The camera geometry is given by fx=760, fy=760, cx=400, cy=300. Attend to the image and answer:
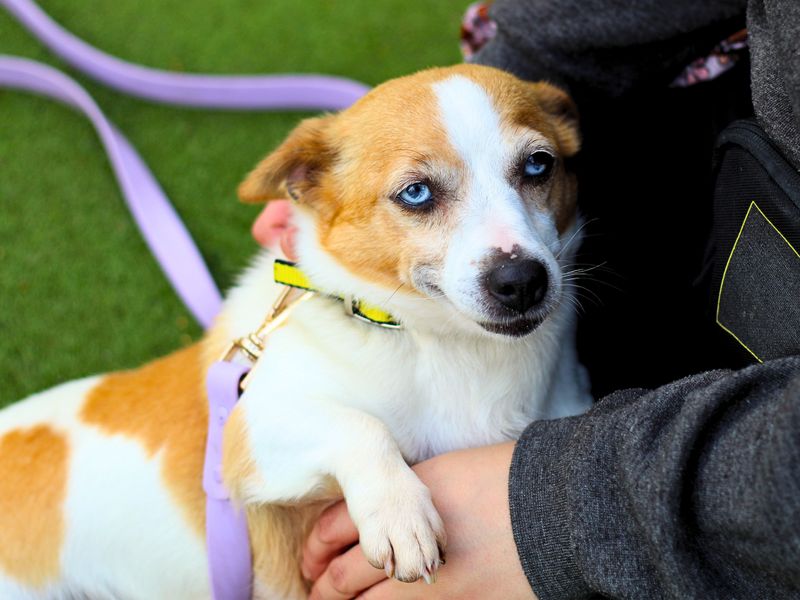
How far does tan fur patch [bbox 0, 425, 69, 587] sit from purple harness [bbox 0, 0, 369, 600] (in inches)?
15.7

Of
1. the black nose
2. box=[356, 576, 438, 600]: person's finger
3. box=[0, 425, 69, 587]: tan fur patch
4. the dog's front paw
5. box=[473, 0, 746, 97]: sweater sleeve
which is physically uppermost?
box=[473, 0, 746, 97]: sweater sleeve

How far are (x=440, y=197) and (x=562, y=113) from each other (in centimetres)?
53

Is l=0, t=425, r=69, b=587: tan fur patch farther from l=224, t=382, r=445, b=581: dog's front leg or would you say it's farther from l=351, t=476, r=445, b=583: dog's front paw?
l=351, t=476, r=445, b=583: dog's front paw

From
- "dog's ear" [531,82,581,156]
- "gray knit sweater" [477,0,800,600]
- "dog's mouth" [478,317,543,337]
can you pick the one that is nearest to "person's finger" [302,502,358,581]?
"gray knit sweater" [477,0,800,600]

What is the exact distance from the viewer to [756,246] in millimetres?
1509

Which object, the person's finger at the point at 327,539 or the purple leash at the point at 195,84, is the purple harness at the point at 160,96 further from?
the person's finger at the point at 327,539

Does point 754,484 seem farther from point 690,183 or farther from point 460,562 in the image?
point 690,183

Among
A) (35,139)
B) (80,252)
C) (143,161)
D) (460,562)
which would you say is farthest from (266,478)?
(35,139)

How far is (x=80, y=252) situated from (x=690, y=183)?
2.15 metres

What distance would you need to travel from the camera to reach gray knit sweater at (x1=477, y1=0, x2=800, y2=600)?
1097 millimetres

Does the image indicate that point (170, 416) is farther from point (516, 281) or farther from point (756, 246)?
point (756, 246)

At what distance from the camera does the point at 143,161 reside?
3.08m

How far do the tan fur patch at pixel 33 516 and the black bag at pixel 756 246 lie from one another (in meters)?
1.62

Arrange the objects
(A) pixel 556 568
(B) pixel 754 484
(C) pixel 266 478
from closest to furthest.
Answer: (B) pixel 754 484 < (A) pixel 556 568 < (C) pixel 266 478
